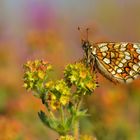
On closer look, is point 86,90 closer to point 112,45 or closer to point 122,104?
point 112,45

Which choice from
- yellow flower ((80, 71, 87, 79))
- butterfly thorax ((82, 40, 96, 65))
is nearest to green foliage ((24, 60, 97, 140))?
yellow flower ((80, 71, 87, 79))

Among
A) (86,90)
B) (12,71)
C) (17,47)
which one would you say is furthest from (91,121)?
(17,47)

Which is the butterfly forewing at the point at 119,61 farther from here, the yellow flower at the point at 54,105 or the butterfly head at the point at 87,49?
the yellow flower at the point at 54,105

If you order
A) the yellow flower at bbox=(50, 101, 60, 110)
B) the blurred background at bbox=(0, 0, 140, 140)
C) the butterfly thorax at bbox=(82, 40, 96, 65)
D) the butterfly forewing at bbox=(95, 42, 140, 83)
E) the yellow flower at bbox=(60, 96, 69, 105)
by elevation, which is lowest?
the blurred background at bbox=(0, 0, 140, 140)

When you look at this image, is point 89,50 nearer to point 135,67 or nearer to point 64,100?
point 135,67

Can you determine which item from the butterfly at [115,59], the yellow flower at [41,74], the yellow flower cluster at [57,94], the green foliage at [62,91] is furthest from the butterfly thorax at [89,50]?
the yellow flower cluster at [57,94]

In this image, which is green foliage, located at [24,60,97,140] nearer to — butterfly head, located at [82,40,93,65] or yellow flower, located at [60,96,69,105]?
yellow flower, located at [60,96,69,105]

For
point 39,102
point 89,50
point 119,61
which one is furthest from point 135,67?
point 39,102

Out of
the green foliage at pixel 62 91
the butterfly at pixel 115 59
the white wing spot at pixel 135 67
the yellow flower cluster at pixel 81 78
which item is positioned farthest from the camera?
the white wing spot at pixel 135 67
